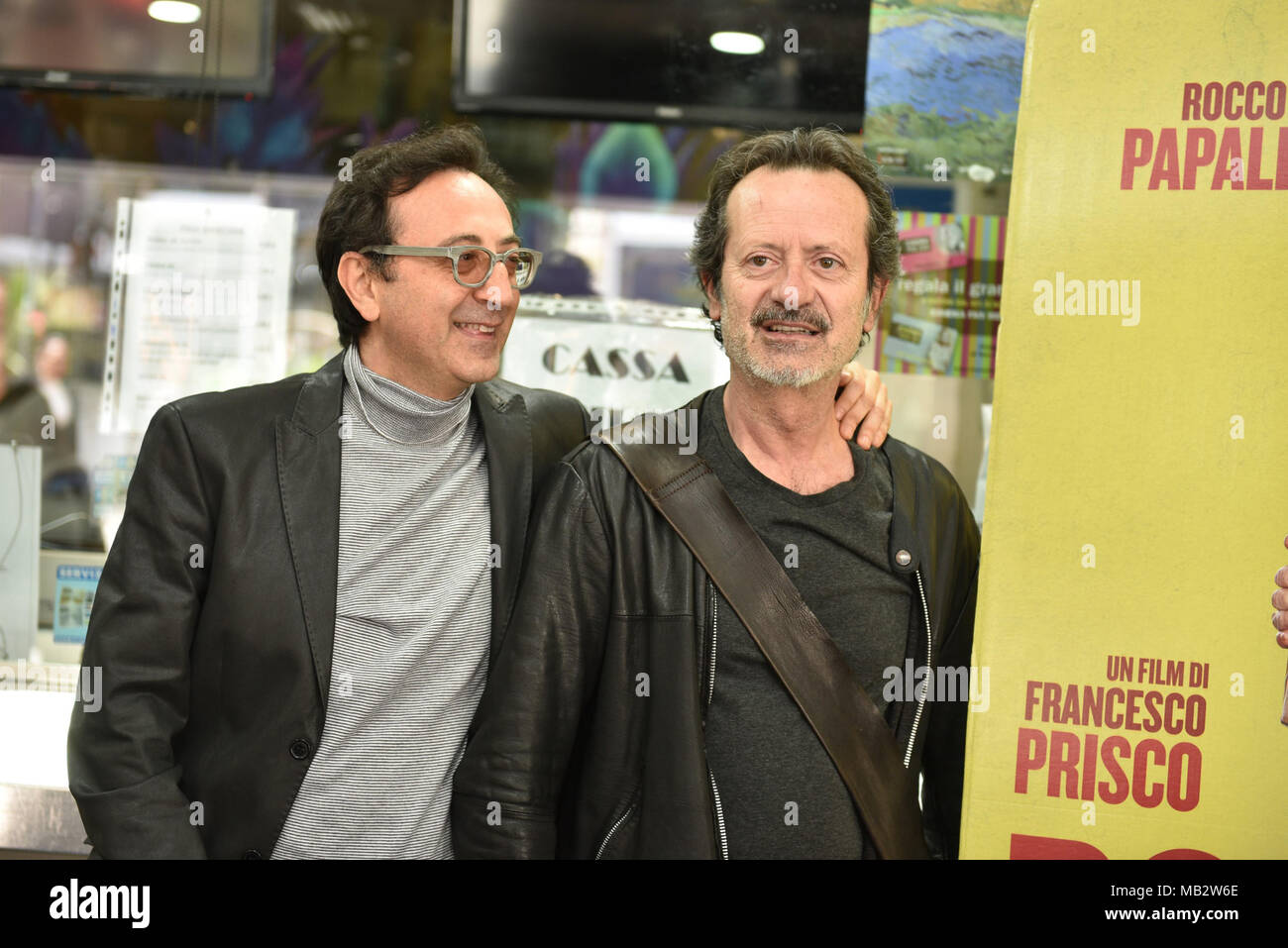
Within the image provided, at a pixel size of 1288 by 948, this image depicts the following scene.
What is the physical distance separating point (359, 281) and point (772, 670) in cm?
103

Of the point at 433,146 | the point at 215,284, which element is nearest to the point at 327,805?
the point at 433,146

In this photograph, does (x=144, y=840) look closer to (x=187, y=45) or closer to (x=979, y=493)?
(x=979, y=493)

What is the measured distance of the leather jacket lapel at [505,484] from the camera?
2.07 metres

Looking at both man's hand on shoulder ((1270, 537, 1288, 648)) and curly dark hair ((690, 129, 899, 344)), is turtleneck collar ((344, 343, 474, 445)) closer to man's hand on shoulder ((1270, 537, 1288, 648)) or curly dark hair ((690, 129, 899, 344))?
curly dark hair ((690, 129, 899, 344))

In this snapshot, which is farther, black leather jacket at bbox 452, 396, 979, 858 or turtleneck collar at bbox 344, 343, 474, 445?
turtleneck collar at bbox 344, 343, 474, 445

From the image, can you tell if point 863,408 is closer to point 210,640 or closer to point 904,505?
point 904,505

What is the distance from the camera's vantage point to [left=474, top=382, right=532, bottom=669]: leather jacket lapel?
6.78ft

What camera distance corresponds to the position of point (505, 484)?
7.00 feet

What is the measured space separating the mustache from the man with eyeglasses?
236 millimetres

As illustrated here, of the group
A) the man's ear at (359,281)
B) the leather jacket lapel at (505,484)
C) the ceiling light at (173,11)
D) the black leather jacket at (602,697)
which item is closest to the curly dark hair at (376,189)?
the man's ear at (359,281)

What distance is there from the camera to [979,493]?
297cm

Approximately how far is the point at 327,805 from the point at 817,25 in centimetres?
247

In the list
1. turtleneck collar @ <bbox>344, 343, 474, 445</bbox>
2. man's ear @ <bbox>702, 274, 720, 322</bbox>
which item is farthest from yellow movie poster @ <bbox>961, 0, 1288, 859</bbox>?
turtleneck collar @ <bbox>344, 343, 474, 445</bbox>

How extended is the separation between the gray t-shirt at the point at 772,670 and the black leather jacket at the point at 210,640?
1.46ft
